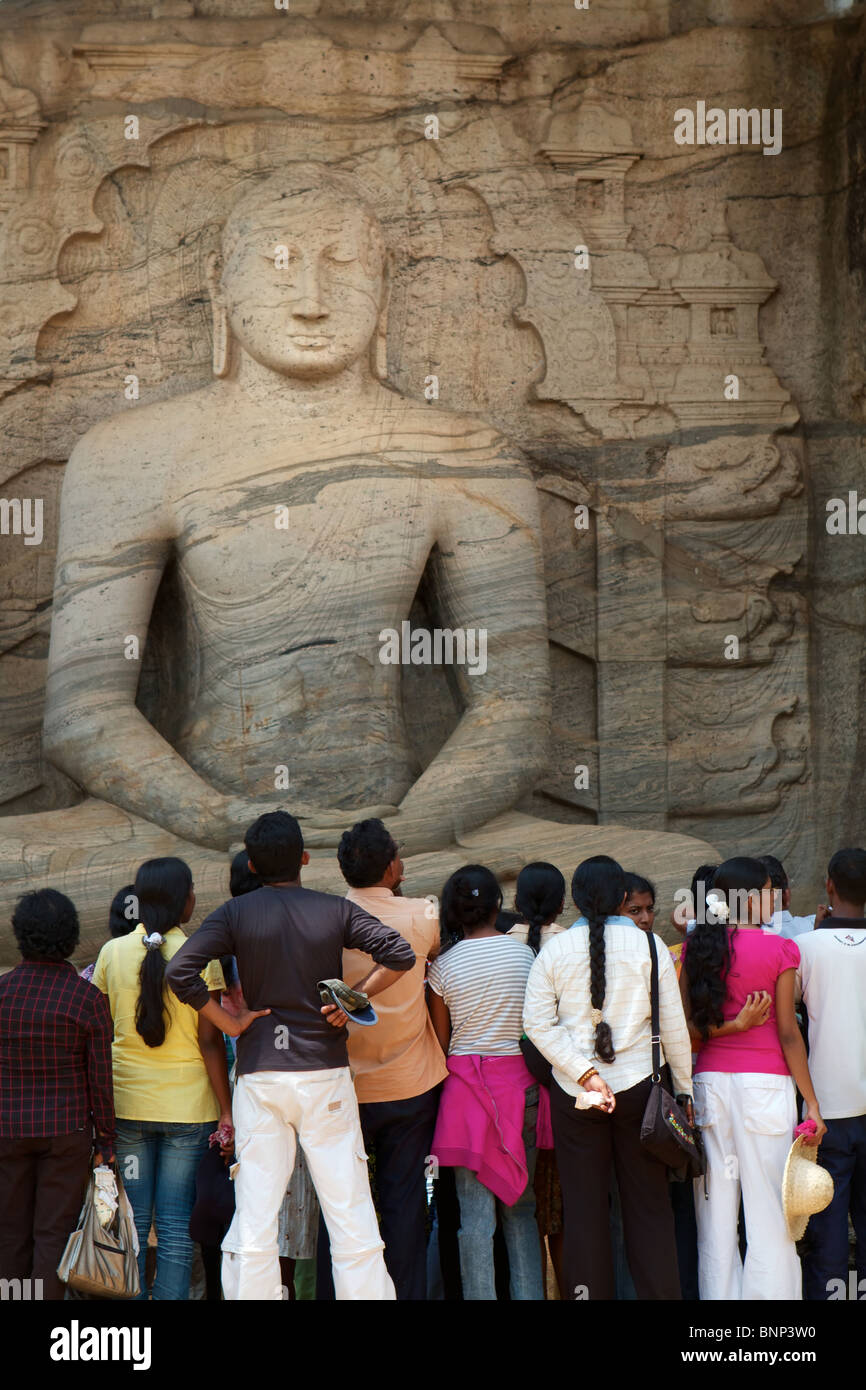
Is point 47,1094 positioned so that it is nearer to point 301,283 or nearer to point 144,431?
point 144,431

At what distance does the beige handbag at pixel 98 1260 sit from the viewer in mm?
4770

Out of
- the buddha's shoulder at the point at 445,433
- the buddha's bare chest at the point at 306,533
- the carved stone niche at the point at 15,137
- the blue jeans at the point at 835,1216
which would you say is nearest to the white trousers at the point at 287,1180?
the blue jeans at the point at 835,1216

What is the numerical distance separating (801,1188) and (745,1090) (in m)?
0.29

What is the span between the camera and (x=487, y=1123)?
16.5 ft

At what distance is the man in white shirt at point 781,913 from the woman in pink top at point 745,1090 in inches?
10.7

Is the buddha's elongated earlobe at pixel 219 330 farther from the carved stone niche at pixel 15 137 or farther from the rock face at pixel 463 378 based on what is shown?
the carved stone niche at pixel 15 137

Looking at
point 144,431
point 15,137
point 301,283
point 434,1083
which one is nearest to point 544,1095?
point 434,1083

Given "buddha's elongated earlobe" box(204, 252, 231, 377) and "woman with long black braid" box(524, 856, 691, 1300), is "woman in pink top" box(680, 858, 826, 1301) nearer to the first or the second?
"woman with long black braid" box(524, 856, 691, 1300)

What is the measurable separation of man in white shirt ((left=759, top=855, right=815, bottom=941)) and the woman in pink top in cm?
27

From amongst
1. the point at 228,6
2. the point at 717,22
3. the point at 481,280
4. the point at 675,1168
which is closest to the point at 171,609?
the point at 481,280

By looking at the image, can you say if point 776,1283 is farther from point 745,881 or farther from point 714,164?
point 714,164

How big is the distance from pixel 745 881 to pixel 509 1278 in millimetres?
1272

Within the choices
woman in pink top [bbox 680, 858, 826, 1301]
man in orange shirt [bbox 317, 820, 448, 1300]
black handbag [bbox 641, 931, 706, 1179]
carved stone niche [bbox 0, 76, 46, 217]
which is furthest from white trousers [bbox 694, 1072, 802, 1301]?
carved stone niche [bbox 0, 76, 46, 217]

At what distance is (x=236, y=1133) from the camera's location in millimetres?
4754
